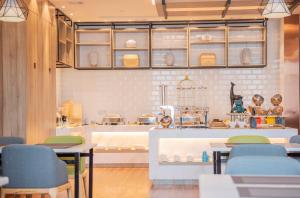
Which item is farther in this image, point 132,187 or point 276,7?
point 132,187

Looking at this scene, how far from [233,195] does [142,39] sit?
7.49 metres

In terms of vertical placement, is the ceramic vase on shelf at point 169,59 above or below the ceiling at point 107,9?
below

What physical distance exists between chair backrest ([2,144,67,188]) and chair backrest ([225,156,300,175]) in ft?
5.37

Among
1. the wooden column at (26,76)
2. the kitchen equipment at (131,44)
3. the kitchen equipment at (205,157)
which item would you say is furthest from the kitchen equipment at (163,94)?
the wooden column at (26,76)

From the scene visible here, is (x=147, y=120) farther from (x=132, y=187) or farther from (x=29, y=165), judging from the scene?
(x=29, y=165)

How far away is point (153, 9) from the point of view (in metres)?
8.19

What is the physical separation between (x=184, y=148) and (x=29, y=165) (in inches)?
130

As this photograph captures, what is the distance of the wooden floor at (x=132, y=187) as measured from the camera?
6094 millimetres

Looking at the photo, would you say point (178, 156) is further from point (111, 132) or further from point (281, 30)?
point (281, 30)

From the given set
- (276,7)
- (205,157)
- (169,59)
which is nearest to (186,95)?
(169,59)

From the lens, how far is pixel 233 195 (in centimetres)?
227

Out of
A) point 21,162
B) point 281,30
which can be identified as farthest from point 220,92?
point 21,162

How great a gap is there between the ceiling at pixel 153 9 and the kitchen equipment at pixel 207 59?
114 centimetres

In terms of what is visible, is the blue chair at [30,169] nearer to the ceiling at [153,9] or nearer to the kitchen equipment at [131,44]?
the ceiling at [153,9]
